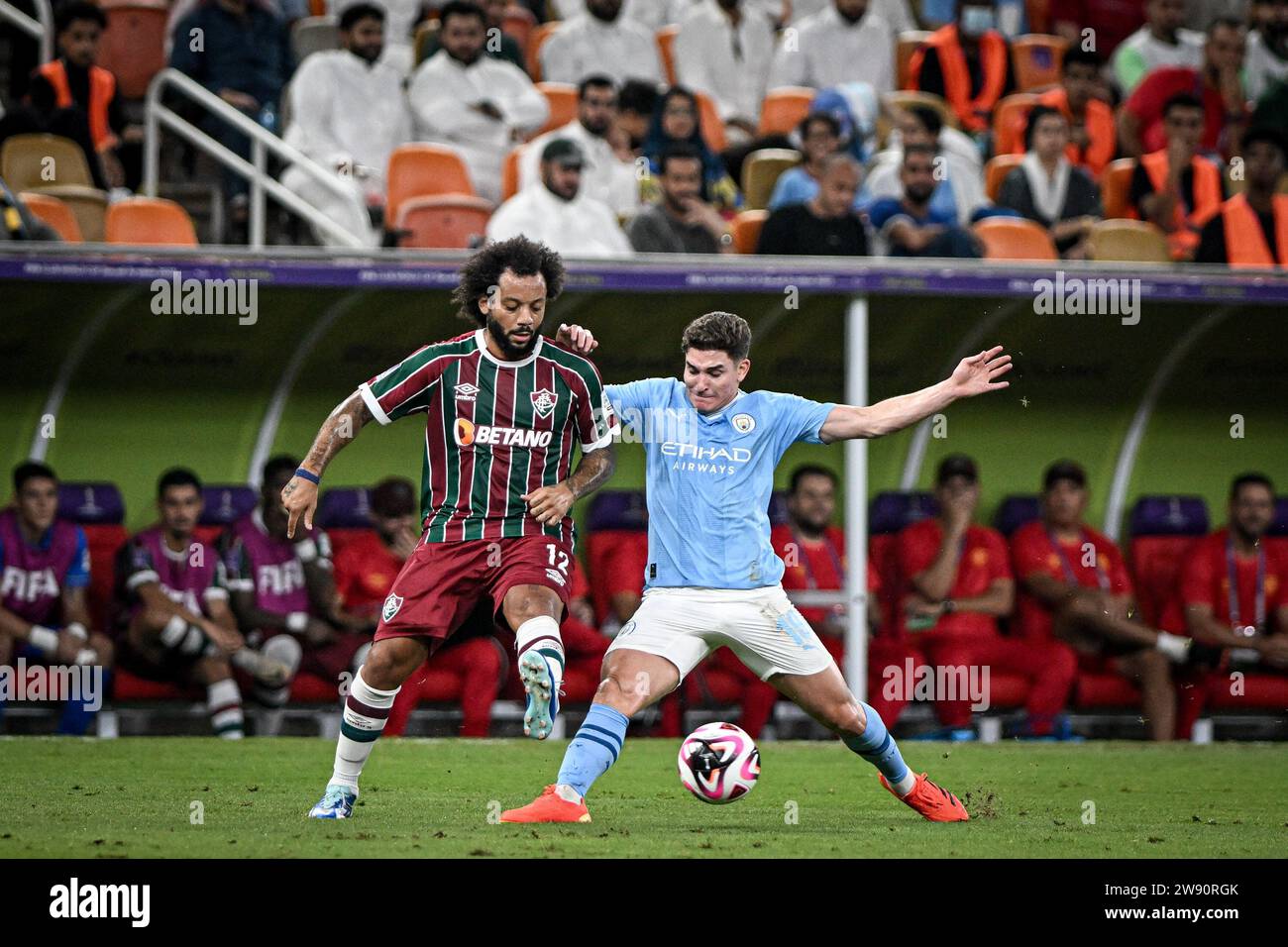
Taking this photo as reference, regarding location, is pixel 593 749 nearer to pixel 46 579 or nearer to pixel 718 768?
pixel 718 768

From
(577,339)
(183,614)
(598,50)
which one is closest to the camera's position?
(577,339)

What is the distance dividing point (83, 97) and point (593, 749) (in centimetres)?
644

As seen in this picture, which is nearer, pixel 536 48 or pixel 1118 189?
pixel 1118 189

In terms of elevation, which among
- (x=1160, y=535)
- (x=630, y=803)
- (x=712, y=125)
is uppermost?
(x=712, y=125)

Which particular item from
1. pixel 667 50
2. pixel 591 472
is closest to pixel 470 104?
pixel 667 50

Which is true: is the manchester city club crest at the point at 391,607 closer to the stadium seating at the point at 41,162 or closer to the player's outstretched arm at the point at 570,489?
the player's outstretched arm at the point at 570,489

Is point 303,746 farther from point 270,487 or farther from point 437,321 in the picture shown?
point 437,321

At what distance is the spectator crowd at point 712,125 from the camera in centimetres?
1002

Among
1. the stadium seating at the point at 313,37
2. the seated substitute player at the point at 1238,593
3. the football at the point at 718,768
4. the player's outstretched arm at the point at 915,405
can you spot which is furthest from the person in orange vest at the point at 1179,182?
the football at the point at 718,768

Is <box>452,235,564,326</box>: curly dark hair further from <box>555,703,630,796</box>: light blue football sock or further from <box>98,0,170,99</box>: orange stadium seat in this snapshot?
<box>98,0,170,99</box>: orange stadium seat

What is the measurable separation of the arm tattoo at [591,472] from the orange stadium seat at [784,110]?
21.5ft

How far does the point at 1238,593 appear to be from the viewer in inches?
398

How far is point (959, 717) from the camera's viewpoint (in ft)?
32.8

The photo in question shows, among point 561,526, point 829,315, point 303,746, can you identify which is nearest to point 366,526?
point 303,746
